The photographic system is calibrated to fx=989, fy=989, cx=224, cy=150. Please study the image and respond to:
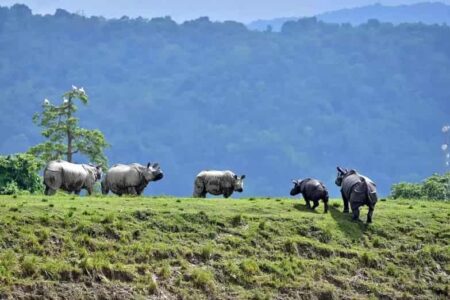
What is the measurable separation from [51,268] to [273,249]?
896cm

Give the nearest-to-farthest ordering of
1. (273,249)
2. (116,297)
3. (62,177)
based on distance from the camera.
A: (116,297) → (273,249) → (62,177)

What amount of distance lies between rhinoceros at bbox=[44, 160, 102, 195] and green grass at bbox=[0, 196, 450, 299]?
19.8ft

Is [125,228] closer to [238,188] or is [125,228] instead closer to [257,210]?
[257,210]

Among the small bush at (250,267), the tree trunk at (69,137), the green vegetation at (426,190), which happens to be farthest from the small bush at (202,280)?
the green vegetation at (426,190)

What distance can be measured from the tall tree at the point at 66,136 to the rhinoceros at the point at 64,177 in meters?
22.8

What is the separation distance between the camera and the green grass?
104 feet

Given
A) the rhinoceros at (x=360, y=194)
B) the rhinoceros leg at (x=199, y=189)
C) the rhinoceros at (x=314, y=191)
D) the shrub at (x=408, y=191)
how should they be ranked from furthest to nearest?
1. the shrub at (x=408, y=191)
2. the rhinoceros leg at (x=199, y=189)
3. the rhinoceros at (x=314, y=191)
4. the rhinoceros at (x=360, y=194)

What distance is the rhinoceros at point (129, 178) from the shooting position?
50.2 metres

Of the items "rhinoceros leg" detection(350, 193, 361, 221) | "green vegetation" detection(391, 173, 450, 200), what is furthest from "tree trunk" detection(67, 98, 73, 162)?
"rhinoceros leg" detection(350, 193, 361, 221)

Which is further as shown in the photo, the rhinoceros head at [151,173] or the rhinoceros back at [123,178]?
the rhinoceros head at [151,173]

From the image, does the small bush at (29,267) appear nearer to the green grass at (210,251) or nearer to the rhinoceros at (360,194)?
the green grass at (210,251)

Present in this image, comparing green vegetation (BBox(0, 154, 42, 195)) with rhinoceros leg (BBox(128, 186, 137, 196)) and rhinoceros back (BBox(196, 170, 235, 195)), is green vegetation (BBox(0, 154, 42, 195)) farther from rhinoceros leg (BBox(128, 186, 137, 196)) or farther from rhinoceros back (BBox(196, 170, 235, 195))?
rhinoceros back (BBox(196, 170, 235, 195))

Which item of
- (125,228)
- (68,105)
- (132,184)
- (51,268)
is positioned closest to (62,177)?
(132,184)

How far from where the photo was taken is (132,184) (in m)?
50.2
